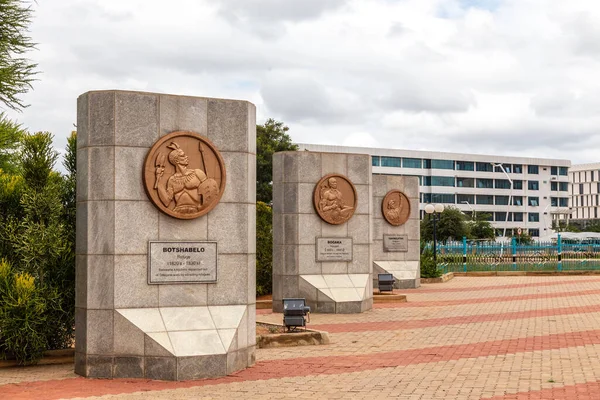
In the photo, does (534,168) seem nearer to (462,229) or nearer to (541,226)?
(541,226)

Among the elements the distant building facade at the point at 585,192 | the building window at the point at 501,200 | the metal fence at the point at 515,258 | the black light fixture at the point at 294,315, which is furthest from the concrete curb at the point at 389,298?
the distant building facade at the point at 585,192

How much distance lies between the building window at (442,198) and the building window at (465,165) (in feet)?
12.9

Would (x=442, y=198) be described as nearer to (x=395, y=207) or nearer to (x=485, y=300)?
(x=395, y=207)

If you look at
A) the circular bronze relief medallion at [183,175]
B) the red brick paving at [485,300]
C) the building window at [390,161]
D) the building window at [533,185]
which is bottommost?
the red brick paving at [485,300]

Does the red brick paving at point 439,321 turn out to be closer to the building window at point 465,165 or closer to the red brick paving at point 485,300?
the red brick paving at point 485,300

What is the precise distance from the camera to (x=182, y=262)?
11.1m

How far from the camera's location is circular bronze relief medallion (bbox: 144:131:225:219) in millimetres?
10953

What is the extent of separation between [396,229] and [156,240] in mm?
17604

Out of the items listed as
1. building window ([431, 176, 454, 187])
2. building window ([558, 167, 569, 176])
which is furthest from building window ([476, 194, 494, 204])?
building window ([558, 167, 569, 176])

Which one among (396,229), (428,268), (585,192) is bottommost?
(428,268)

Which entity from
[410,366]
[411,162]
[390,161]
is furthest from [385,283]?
[411,162]

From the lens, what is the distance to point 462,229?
232ft

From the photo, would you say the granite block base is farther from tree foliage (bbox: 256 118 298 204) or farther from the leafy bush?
tree foliage (bbox: 256 118 298 204)

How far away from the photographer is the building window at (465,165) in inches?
4065
